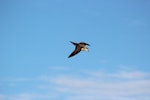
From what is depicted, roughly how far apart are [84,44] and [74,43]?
396cm

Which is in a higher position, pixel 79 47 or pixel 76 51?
pixel 76 51

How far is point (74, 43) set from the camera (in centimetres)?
8862

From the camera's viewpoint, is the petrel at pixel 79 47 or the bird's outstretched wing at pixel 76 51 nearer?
the petrel at pixel 79 47

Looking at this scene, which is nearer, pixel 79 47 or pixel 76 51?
pixel 79 47

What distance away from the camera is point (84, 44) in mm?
85250

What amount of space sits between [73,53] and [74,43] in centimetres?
263

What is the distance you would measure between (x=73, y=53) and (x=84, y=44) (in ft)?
18.7

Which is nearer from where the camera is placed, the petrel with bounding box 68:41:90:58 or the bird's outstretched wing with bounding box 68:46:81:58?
the petrel with bounding box 68:41:90:58

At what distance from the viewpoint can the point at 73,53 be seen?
90125mm
